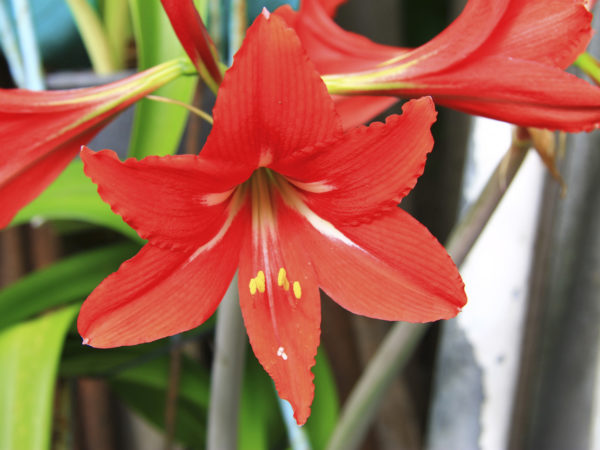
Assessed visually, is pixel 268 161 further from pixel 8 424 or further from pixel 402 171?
pixel 8 424

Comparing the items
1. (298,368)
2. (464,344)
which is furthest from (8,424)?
(464,344)

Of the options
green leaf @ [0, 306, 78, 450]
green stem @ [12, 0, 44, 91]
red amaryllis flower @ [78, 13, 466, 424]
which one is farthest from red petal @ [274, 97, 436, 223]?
green stem @ [12, 0, 44, 91]

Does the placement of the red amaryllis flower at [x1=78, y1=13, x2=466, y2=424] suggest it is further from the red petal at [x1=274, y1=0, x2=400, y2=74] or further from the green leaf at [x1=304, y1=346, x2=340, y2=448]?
the green leaf at [x1=304, y1=346, x2=340, y2=448]

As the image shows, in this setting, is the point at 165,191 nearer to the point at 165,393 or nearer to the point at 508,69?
the point at 508,69

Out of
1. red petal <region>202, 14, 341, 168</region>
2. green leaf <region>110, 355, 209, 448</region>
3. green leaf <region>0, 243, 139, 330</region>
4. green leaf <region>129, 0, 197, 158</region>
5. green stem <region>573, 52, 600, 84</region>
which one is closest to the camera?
red petal <region>202, 14, 341, 168</region>

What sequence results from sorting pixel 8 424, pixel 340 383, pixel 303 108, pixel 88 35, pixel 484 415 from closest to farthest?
pixel 303 108, pixel 8 424, pixel 484 415, pixel 88 35, pixel 340 383

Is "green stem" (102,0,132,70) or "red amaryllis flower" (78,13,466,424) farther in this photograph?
"green stem" (102,0,132,70)

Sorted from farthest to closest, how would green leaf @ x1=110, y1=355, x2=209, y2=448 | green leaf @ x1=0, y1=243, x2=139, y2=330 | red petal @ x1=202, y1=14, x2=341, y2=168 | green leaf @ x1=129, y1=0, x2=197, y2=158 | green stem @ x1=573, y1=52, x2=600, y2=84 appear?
green leaf @ x1=110, y1=355, x2=209, y2=448 < green leaf @ x1=0, y1=243, x2=139, y2=330 < green leaf @ x1=129, y1=0, x2=197, y2=158 < green stem @ x1=573, y1=52, x2=600, y2=84 < red petal @ x1=202, y1=14, x2=341, y2=168
